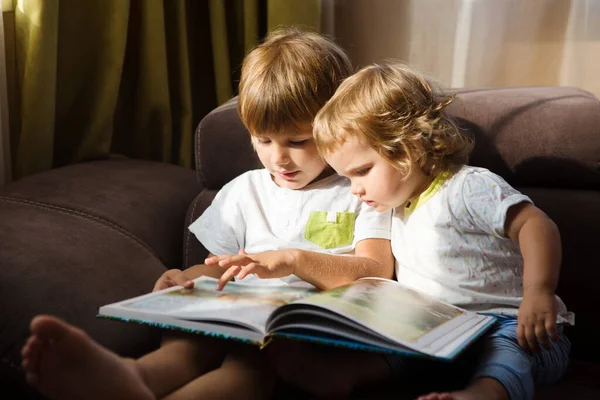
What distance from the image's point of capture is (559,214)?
147cm

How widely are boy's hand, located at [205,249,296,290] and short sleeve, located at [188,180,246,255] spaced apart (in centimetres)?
27

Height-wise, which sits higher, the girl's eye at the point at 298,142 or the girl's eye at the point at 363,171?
the girl's eye at the point at 298,142

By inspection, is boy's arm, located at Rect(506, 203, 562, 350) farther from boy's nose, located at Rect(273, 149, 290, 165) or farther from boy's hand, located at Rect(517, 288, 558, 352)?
boy's nose, located at Rect(273, 149, 290, 165)

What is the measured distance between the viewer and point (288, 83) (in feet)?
4.59

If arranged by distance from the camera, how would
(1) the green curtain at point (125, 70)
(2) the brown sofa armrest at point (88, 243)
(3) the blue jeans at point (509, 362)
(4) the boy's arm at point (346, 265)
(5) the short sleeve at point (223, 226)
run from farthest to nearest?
(1) the green curtain at point (125, 70) → (5) the short sleeve at point (223, 226) → (4) the boy's arm at point (346, 265) → (2) the brown sofa armrest at point (88, 243) → (3) the blue jeans at point (509, 362)

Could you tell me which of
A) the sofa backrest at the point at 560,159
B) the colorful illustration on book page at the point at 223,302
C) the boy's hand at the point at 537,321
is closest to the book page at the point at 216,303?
the colorful illustration on book page at the point at 223,302

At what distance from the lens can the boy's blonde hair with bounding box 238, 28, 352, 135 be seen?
1.40 meters

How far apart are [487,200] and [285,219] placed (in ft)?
1.43

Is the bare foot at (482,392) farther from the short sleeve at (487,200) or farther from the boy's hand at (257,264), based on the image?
the boy's hand at (257,264)

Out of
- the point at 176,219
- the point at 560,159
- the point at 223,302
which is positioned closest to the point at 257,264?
the point at 223,302

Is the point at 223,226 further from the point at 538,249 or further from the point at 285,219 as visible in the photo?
the point at 538,249

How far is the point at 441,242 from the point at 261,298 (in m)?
0.34

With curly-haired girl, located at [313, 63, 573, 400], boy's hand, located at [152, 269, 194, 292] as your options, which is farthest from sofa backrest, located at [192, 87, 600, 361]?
boy's hand, located at [152, 269, 194, 292]

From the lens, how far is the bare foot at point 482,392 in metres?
0.98
